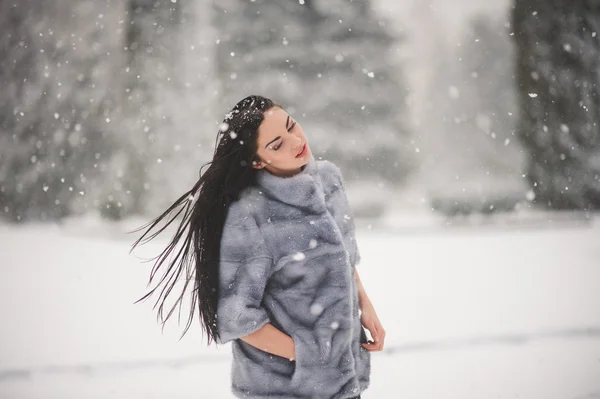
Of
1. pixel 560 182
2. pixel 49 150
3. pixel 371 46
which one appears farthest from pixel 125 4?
pixel 560 182

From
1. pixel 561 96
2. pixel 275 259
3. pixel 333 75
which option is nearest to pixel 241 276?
pixel 275 259

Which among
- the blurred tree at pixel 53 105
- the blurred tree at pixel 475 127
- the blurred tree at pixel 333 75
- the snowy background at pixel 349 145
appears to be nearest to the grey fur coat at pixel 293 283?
the snowy background at pixel 349 145

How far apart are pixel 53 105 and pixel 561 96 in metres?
10.3

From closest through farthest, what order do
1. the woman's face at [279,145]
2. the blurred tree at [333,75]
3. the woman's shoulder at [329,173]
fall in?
the woman's face at [279,145] < the woman's shoulder at [329,173] < the blurred tree at [333,75]

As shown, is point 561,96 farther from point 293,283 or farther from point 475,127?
point 293,283

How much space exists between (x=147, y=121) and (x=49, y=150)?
98.0 inches

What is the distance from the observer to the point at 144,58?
9.00 meters

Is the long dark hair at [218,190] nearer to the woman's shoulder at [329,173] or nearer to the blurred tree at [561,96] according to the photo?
the woman's shoulder at [329,173]

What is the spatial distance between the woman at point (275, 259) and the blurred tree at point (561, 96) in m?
10.4

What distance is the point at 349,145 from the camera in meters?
11.0

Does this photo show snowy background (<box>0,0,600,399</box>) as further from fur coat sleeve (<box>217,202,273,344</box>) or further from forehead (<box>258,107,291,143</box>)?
forehead (<box>258,107,291,143</box>)

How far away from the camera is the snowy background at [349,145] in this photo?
4977 millimetres

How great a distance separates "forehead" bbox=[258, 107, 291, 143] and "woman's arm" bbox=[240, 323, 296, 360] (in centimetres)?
50

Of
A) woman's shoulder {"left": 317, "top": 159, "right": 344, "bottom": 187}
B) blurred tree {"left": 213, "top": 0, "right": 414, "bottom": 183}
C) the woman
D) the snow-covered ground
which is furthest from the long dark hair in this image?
blurred tree {"left": 213, "top": 0, "right": 414, "bottom": 183}
